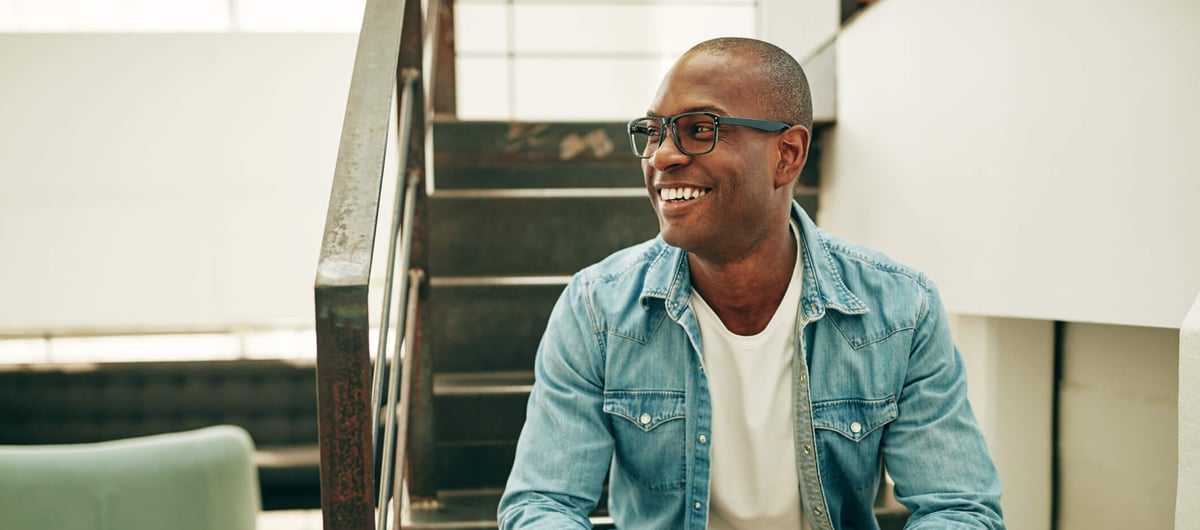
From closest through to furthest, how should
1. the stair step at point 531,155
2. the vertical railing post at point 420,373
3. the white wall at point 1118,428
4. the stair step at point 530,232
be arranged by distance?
the white wall at point 1118,428 < the vertical railing post at point 420,373 < the stair step at point 530,232 < the stair step at point 531,155

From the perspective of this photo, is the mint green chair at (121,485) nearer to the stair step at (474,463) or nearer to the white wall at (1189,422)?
the stair step at (474,463)

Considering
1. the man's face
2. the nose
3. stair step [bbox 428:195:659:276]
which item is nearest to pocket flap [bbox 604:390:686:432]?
the man's face

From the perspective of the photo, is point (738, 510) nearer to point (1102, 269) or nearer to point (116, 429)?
point (1102, 269)

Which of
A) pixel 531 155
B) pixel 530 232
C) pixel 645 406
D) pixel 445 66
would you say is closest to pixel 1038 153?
pixel 645 406

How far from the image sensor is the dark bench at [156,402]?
13.6 feet

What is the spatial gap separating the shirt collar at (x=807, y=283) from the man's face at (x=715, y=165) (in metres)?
0.07

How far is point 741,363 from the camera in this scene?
1228mm

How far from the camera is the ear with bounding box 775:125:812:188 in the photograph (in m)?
1.21

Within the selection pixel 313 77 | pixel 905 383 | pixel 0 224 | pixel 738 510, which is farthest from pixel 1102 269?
pixel 0 224

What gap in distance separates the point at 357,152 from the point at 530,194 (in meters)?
1.08

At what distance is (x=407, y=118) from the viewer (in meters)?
1.63

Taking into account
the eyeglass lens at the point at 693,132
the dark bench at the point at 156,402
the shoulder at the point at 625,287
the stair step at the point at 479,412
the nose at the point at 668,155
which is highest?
the eyeglass lens at the point at 693,132

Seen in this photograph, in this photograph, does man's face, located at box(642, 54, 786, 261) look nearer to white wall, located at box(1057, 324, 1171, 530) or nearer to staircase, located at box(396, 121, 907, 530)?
staircase, located at box(396, 121, 907, 530)

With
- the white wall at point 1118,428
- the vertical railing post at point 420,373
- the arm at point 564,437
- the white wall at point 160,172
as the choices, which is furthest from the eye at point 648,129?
the white wall at point 160,172
